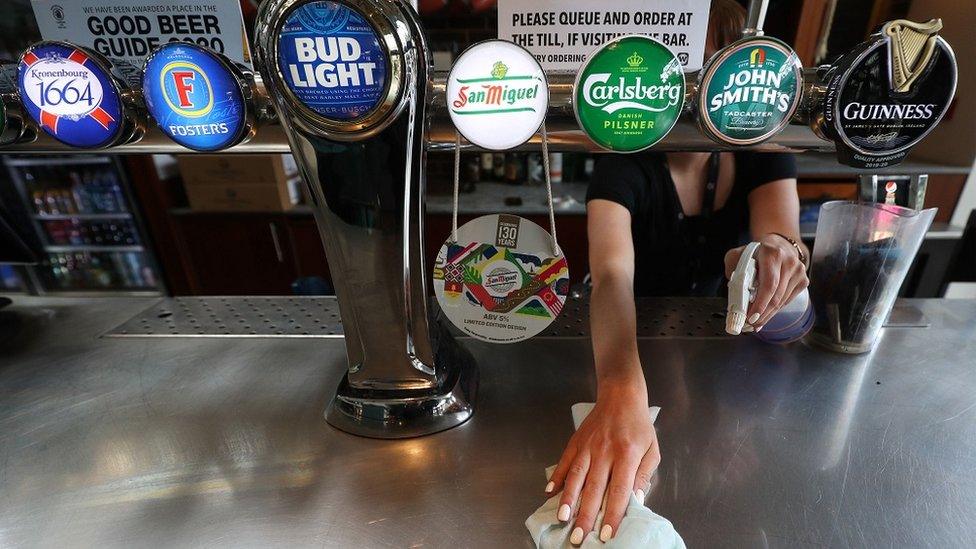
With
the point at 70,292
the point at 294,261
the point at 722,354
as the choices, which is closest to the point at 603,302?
the point at 722,354

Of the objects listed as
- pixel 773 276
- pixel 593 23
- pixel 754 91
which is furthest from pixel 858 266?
pixel 593 23

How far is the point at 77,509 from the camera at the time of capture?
0.52 m

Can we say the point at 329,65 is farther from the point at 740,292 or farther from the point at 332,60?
the point at 740,292

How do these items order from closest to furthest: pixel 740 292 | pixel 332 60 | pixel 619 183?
1. pixel 332 60
2. pixel 740 292
3. pixel 619 183

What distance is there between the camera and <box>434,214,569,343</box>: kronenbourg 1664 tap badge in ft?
1.97

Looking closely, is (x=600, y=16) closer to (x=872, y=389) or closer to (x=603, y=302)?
(x=603, y=302)

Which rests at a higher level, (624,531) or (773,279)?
(773,279)

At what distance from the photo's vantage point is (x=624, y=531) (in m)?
0.45

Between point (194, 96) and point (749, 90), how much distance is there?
0.56 metres

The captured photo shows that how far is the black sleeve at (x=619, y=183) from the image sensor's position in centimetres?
108

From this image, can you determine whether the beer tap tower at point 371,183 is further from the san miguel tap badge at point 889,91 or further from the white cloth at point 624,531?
the san miguel tap badge at point 889,91

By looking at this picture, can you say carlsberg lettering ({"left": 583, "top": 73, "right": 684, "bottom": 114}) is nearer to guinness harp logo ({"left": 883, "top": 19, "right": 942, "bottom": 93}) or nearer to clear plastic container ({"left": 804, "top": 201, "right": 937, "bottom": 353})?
guinness harp logo ({"left": 883, "top": 19, "right": 942, "bottom": 93})

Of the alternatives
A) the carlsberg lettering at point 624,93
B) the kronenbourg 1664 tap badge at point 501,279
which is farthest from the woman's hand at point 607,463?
the carlsberg lettering at point 624,93

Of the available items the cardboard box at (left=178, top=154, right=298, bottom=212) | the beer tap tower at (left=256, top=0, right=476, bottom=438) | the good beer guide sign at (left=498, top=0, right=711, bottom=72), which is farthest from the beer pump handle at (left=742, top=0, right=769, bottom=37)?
the cardboard box at (left=178, top=154, right=298, bottom=212)
